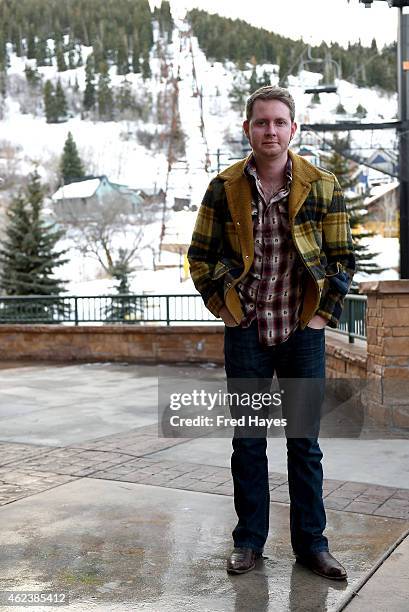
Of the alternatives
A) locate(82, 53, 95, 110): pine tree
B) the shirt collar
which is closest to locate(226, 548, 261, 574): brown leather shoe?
the shirt collar

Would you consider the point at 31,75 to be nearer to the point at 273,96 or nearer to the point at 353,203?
the point at 353,203

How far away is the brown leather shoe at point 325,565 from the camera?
3.46 m

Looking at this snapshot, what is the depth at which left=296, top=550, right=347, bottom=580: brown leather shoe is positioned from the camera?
11.4 ft

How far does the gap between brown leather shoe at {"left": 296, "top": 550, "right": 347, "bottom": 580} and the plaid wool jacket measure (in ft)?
3.40

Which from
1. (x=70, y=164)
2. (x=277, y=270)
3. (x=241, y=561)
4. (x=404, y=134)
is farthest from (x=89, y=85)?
(x=241, y=561)

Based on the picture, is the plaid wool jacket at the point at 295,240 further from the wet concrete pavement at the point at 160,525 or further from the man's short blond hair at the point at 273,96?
the wet concrete pavement at the point at 160,525

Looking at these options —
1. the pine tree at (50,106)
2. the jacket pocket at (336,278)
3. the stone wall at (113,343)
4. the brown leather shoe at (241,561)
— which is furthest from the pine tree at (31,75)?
the brown leather shoe at (241,561)

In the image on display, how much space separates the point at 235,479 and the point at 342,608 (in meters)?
0.76

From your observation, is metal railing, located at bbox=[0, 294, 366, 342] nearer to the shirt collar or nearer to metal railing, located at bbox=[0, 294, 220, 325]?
metal railing, located at bbox=[0, 294, 220, 325]

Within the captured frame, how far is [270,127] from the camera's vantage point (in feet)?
11.2

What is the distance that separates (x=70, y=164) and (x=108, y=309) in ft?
362

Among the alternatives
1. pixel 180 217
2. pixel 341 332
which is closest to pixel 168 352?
pixel 341 332

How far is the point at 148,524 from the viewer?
14.2 feet

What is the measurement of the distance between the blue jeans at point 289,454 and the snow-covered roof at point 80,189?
100438 mm
